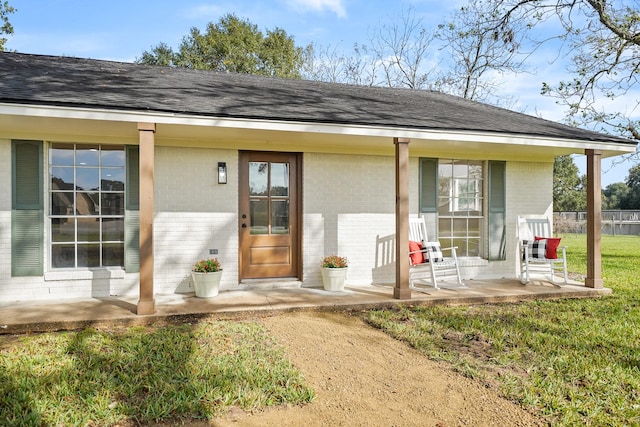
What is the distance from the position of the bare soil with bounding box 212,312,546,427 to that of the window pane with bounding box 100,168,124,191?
10.6 feet

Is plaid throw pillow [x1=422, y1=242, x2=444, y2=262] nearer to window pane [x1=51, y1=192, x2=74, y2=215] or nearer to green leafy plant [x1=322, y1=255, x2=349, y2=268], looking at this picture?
green leafy plant [x1=322, y1=255, x2=349, y2=268]

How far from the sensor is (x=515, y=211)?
7.10 metres

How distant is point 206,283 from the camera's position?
5273mm

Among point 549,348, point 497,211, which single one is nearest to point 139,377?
point 549,348

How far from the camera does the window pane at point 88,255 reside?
5449mm

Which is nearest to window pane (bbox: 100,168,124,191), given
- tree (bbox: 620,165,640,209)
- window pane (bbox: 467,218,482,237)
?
window pane (bbox: 467,218,482,237)

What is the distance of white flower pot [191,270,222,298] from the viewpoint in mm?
5254

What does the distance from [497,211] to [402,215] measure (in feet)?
8.58

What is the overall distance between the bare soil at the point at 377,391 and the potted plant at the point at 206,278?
1583mm

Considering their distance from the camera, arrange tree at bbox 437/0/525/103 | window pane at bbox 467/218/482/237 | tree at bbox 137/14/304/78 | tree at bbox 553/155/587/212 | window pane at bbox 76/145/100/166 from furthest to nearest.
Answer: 1. tree at bbox 553/155/587/212
2. tree at bbox 137/14/304/78
3. tree at bbox 437/0/525/103
4. window pane at bbox 467/218/482/237
5. window pane at bbox 76/145/100/166

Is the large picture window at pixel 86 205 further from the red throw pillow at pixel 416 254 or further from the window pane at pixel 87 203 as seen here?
the red throw pillow at pixel 416 254

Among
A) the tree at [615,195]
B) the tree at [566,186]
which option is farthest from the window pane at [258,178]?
the tree at [615,195]

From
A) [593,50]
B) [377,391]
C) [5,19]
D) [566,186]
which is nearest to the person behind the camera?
[377,391]

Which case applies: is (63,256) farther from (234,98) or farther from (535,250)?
(535,250)
